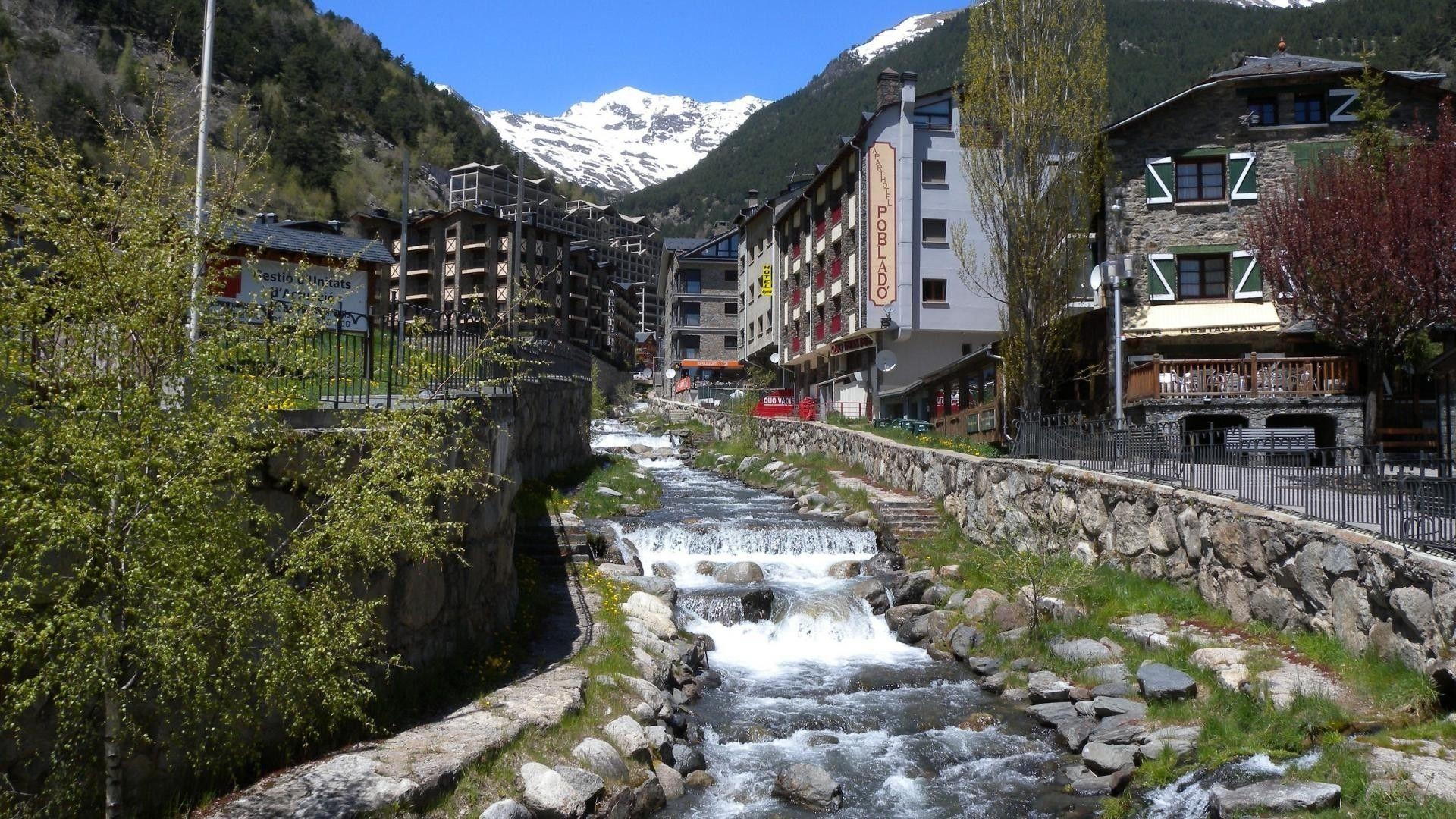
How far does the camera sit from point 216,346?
268 inches

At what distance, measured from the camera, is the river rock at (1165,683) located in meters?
12.7

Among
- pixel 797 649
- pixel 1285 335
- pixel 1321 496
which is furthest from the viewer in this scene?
pixel 1285 335

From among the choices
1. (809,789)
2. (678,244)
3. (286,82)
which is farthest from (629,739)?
(286,82)

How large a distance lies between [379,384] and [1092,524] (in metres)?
13.3

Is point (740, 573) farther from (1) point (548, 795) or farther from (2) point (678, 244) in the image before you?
(2) point (678, 244)

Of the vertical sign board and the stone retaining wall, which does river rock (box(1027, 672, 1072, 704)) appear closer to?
the stone retaining wall

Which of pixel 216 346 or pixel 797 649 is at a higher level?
pixel 216 346

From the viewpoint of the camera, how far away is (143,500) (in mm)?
6230

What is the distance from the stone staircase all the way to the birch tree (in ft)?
16.2

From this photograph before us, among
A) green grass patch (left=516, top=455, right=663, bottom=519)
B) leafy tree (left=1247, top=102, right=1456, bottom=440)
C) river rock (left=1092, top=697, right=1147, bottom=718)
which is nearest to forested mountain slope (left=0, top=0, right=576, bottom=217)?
green grass patch (left=516, top=455, right=663, bottom=519)

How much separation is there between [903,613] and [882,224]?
2536 cm

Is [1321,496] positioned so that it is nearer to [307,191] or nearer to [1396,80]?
[1396,80]

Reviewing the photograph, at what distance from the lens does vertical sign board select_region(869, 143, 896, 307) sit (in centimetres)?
4106

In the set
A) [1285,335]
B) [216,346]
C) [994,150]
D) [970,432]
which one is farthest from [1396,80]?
[216,346]
